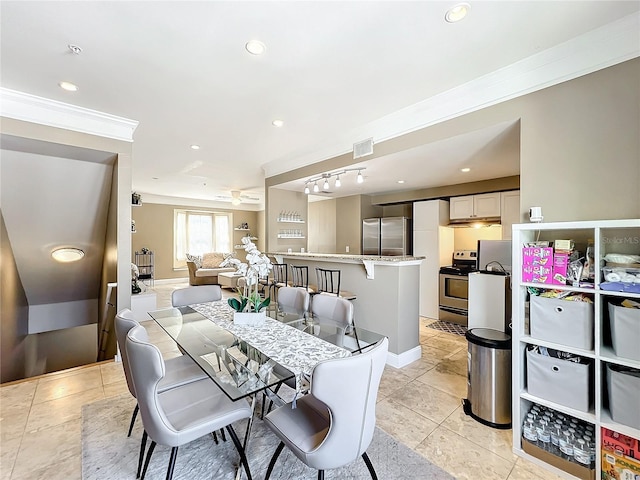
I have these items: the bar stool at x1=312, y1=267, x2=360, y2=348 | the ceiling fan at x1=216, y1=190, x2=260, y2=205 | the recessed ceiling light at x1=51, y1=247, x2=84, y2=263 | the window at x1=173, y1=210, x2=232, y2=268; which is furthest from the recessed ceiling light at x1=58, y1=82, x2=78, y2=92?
the window at x1=173, y1=210, x2=232, y2=268

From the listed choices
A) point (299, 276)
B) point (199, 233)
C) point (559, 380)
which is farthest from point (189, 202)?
point (559, 380)

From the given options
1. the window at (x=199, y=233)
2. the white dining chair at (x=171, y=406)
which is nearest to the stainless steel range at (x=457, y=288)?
the white dining chair at (x=171, y=406)

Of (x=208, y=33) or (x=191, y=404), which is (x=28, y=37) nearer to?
(x=208, y=33)

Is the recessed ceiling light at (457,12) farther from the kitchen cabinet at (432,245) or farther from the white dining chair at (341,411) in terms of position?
the kitchen cabinet at (432,245)

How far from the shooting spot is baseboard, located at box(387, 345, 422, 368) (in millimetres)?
3148

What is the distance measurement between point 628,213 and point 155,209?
33.2ft

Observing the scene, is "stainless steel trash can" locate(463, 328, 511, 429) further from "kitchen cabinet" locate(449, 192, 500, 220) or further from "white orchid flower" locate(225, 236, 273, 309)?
"kitchen cabinet" locate(449, 192, 500, 220)

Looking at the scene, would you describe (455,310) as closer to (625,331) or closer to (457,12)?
(625,331)

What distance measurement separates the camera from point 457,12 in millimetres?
1620

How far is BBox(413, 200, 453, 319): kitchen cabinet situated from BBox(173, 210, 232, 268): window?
24.1 ft

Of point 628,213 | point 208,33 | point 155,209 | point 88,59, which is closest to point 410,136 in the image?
point 628,213

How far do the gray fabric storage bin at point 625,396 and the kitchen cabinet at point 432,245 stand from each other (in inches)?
136

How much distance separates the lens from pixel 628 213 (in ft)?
5.52

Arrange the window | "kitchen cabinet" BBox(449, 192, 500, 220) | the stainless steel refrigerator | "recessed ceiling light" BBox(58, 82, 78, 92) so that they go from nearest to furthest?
1. "recessed ceiling light" BBox(58, 82, 78, 92)
2. "kitchen cabinet" BBox(449, 192, 500, 220)
3. the stainless steel refrigerator
4. the window
